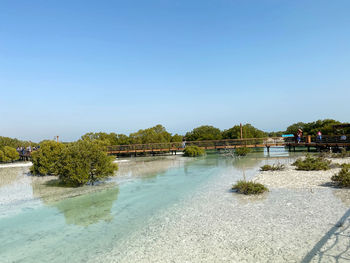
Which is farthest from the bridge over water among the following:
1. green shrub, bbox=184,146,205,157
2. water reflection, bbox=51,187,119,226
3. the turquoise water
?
water reflection, bbox=51,187,119,226

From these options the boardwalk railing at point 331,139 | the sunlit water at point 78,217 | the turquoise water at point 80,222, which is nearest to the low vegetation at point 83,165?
the sunlit water at point 78,217

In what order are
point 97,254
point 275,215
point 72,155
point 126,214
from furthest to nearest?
point 72,155
point 126,214
point 275,215
point 97,254

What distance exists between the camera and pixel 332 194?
27.2ft

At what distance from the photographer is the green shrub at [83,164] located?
12.1 meters

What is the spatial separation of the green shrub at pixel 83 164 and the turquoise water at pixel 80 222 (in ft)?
5.20

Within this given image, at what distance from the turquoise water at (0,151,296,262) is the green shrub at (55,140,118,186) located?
158cm

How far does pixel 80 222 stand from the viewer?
7137 millimetres

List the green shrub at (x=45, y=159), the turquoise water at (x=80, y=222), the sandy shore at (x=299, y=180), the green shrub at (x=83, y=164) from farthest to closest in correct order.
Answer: the green shrub at (x=45, y=159), the green shrub at (x=83, y=164), the sandy shore at (x=299, y=180), the turquoise water at (x=80, y=222)

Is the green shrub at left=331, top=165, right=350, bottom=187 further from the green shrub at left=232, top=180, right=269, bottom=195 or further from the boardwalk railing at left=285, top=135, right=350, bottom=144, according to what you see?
the boardwalk railing at left=285, top=135, right=350, bottom=144

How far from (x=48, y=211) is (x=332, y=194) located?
9.44 metres

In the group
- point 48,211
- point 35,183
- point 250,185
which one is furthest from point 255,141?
point 48,211

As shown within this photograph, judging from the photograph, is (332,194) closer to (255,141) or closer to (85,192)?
(85,192)

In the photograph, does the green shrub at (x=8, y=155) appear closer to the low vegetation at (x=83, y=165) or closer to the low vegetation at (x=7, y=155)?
the low vegetation at (x=7, y=155)

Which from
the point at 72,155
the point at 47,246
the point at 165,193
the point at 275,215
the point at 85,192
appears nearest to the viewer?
the point at 47,246
